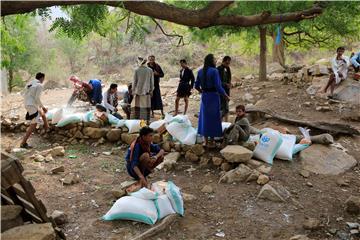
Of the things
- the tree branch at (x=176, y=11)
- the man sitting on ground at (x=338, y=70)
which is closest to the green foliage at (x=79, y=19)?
the tree branch at (x=176, y=11)

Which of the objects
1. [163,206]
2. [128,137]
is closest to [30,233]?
[163,206]

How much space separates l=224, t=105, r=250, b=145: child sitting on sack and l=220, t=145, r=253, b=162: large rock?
0.33m

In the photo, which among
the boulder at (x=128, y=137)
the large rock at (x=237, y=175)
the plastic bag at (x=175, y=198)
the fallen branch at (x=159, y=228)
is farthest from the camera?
the boulder at (x=128, y=137)

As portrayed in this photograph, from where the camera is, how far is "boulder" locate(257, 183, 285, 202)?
5.14 m

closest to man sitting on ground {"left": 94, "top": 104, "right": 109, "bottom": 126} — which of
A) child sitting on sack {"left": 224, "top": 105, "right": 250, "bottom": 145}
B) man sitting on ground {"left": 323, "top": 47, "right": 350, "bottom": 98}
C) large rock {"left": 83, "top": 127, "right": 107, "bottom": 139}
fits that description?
large rock {"left": 83, "top": 127, "right": 107, "bottom": 139}

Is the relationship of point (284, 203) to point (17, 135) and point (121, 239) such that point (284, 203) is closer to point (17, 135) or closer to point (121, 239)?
point (121, 239)

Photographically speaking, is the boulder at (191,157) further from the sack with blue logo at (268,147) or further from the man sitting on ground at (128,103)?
the man sitting on ground at (128,103)

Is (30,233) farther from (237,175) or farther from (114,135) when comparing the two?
(114,135)

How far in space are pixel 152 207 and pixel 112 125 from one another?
12.7 feet

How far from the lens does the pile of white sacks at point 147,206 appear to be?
14.2 feet

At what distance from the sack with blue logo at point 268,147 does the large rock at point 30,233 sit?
3.64m

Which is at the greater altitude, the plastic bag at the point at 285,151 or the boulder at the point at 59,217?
the plastic bag at the point at 285,151

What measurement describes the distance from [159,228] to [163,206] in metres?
0.29

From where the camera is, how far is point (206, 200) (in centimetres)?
523
